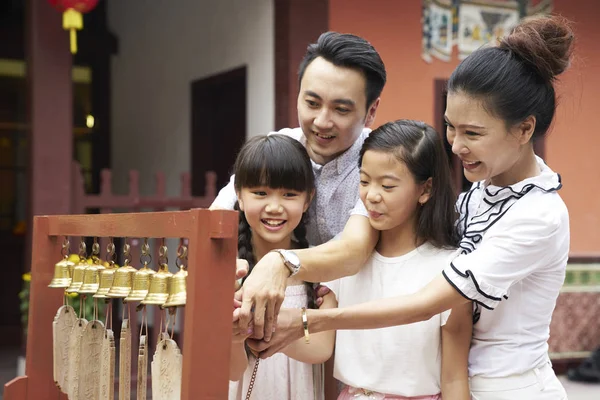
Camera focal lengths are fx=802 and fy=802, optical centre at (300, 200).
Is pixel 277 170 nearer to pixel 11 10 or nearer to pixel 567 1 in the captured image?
pixel 567 1

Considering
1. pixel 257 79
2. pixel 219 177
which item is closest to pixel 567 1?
pixel 257 79

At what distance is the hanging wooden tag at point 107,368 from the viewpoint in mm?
2070

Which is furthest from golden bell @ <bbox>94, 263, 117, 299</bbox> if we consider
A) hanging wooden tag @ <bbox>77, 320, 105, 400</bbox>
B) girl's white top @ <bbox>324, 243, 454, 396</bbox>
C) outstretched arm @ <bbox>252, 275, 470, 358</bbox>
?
girl's white top @ <bbox>324, 243, 454, 396</bbox>

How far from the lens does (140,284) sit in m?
1.90

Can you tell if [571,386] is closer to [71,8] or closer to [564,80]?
[564,80]

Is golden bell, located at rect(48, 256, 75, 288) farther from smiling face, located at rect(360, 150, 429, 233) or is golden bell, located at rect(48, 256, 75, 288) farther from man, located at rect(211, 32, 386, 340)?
smiling face, located at rect(360, 150, 429, 233)

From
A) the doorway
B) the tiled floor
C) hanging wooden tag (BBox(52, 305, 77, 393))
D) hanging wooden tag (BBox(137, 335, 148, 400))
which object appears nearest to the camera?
hanging wooden tag (BBox(137, 335, 148, 400))

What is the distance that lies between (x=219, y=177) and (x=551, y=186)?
527cm

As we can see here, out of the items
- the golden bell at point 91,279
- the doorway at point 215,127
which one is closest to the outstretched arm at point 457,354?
the golden bell at point 91,279

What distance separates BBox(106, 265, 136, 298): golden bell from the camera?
6.48ft

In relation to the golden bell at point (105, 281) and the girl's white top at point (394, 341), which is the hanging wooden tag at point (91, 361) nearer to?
the golden bell at point (105, 281)

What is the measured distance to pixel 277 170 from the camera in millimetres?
2260

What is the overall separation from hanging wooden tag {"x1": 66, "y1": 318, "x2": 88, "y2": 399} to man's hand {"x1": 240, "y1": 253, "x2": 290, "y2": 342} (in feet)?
2.24

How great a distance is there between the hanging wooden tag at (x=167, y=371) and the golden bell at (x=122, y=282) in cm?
25
